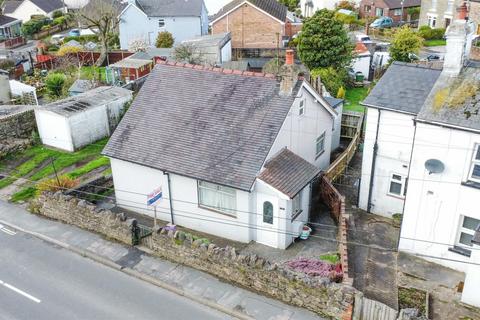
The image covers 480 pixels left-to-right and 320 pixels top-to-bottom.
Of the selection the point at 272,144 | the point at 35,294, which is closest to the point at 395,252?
the point at 272,144

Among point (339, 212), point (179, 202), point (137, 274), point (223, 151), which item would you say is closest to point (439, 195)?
point (339, 212)

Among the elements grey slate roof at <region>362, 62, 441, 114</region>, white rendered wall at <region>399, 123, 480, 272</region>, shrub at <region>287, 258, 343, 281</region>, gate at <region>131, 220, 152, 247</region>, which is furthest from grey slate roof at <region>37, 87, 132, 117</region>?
white rendered wall at <region>399, 123, 480, 272</region>

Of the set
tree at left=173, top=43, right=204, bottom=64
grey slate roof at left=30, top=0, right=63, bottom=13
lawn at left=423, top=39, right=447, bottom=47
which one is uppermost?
grey slate roof at left=30, top=0, right=63, bottom=13

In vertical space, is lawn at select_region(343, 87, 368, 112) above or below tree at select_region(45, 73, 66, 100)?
below

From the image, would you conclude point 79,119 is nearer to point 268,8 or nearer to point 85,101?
point 85,101

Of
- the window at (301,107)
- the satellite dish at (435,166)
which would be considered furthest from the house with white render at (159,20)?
the satellite dish at (435,166)

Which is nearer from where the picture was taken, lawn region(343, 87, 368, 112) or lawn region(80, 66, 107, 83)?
lawn region(343, 87, 368, 112)

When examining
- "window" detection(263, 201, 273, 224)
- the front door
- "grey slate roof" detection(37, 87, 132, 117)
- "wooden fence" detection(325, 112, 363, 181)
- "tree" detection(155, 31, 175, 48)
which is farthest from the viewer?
"tree" detection(155, 31, 175, 48)

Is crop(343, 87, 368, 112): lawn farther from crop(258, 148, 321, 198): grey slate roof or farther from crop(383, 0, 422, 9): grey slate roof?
crop(383, 0, 422, 9): grey slate roof
